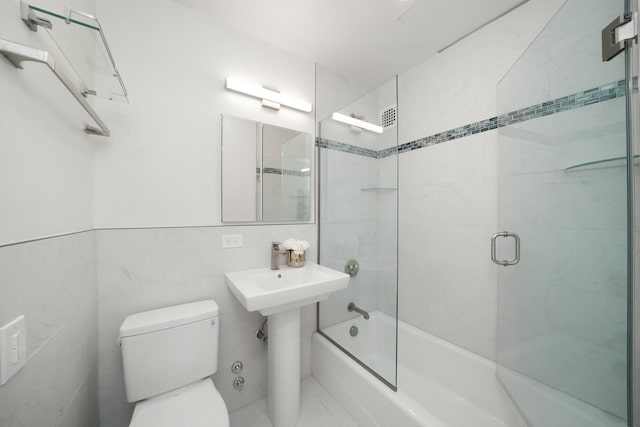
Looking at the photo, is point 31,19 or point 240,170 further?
point 240,170

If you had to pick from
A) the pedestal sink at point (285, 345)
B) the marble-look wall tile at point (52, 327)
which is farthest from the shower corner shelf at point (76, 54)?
the pedestal sink at point (285, 345)

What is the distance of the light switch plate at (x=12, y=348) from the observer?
20.8 inches

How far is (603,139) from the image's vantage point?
2.66 ft

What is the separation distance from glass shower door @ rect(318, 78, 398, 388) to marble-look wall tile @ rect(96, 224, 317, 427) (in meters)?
0.41

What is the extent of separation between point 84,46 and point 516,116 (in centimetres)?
201

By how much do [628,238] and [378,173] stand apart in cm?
100

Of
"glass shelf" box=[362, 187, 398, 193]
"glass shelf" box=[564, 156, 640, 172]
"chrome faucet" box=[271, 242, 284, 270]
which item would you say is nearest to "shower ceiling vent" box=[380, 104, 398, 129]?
"glass shelf" box=[362, 187, 398, 193]

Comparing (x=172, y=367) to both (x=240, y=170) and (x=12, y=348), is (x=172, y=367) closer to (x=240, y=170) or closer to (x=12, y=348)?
(x=12, y=348)

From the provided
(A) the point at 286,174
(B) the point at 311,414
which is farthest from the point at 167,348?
(A) the point at 286,174

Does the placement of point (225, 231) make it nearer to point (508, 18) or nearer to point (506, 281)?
point (506, 281)

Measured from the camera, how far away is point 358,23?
1.48 metres

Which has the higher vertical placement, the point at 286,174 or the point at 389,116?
the point at 389,116

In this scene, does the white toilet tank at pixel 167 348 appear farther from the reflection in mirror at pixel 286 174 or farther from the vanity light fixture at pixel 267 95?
the vanity light fixture at pixel 267 95

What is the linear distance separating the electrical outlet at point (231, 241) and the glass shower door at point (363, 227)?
66 centimetres
